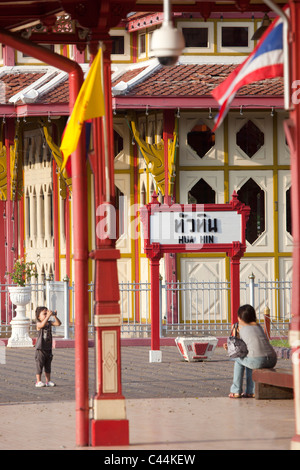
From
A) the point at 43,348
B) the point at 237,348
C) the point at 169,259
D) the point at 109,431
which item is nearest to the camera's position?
the point at 109,431

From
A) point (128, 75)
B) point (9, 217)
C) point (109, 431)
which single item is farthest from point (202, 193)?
point (109, 431)

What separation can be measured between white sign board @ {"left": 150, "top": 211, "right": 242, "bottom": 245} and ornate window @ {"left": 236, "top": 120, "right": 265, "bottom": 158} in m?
5.26

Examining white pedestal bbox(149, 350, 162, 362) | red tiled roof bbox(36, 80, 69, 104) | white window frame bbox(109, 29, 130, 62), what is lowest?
white pedestal bbox(149, 350, 162, 362)

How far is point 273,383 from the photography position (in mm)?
13891

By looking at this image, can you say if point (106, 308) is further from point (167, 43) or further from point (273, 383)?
point (273, 383)

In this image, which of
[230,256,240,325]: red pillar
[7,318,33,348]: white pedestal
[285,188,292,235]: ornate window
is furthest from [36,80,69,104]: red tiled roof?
[230,256,240,325]: red pillar

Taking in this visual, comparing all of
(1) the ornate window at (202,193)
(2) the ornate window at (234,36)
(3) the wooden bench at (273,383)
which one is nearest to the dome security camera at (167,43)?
(3) the wooden bench at (273,383)

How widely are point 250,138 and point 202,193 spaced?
1562 mm

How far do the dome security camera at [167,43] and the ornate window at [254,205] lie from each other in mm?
14845

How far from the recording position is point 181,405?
13.9 m

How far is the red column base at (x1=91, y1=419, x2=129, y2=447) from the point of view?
10.8m

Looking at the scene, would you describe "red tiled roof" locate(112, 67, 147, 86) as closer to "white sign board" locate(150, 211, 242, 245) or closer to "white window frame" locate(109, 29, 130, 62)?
"white window frame" locate(109, 29, 130, 62)
